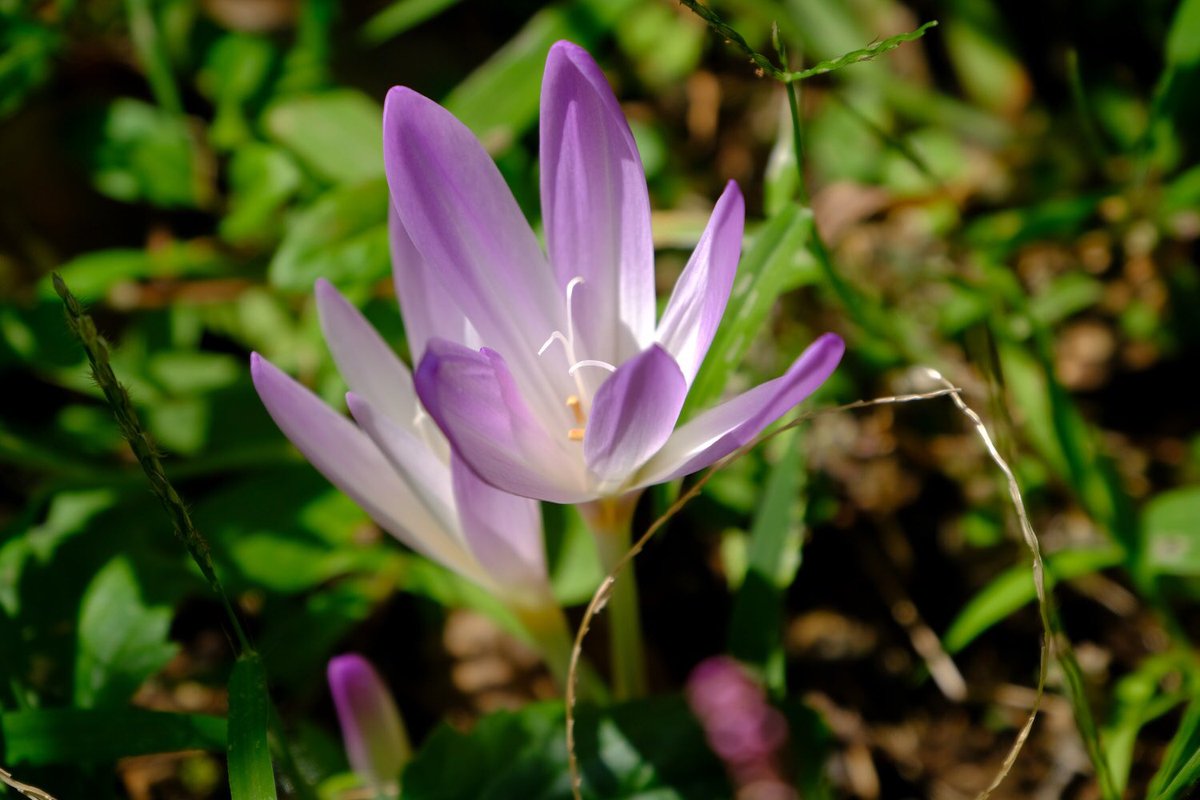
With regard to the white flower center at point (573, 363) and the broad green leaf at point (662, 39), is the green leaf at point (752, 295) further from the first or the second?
the broad green leaf at point (662, 39)

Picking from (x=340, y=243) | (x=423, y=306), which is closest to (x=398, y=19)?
(x=340, y=243)

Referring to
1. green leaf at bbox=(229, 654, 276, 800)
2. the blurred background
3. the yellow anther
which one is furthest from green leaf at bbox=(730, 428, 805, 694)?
green leaf at bbox=(229, 654, 276, 800)

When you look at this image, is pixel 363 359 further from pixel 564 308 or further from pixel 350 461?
pixel 564 308

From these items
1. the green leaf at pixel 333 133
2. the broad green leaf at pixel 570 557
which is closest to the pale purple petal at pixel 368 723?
the broad green leaf at pixel 570 557

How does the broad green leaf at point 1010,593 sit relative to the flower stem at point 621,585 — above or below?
below

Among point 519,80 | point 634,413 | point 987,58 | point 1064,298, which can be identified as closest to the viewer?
point 634,413
